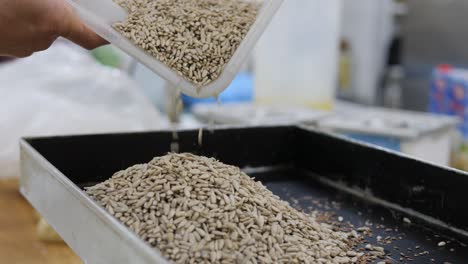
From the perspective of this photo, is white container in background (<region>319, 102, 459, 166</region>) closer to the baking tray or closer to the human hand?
the baking tray

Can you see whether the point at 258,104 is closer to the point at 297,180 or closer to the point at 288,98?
the point at 288,98

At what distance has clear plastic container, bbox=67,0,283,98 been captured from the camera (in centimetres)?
93

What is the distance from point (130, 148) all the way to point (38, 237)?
15.2 inches

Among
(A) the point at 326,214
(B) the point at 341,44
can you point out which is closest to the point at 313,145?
(A) the point at 326,214

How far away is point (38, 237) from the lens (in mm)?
1344

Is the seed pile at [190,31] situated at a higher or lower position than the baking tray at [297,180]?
higher

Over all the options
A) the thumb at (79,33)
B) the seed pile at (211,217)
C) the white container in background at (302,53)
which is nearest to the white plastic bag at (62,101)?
the white container in background at (302,53)

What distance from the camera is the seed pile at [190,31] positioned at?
0.97 m

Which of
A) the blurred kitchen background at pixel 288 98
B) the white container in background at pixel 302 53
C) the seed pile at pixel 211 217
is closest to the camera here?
the seed pile at pixel 211 217

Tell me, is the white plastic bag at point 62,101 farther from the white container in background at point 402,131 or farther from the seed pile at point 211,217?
the seed pile at point 211,217

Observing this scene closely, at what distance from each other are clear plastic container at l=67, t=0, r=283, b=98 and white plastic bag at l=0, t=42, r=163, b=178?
82cm

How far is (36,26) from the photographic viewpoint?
94 cm

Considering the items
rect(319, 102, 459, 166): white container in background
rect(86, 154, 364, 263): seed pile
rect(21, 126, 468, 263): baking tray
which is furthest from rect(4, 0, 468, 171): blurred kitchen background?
rect(86, 154, 364, 263): seed pile

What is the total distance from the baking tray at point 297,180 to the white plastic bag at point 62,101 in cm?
63
